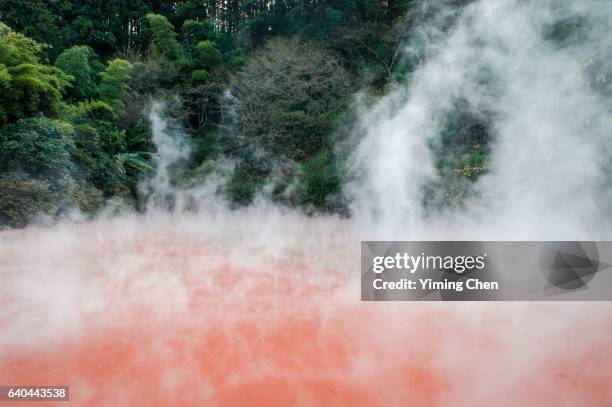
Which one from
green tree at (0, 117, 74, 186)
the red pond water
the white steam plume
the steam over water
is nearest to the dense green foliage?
green tree at (0, 117, 74, 186)

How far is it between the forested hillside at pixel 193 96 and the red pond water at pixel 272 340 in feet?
11.2

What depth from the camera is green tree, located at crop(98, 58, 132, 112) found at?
34.9ft

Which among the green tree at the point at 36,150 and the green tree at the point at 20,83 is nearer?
the green tree at the point at 36,150

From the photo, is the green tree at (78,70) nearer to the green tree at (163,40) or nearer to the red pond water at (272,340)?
the green tree at (163,40)

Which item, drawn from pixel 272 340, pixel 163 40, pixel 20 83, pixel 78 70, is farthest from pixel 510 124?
pixel 163 40

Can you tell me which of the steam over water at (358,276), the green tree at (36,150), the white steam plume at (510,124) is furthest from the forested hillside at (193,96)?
the white steam plume at (510,124)

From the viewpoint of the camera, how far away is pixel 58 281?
13.3ft

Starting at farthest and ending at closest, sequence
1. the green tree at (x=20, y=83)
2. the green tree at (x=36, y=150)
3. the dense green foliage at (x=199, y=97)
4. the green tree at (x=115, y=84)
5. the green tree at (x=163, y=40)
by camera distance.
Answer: the green tree at (x=163, y=40) → the green tree at (x=115, y=84) → the dense green foliage at (x=199, y=97) → the green tree at (x=20, y=83) → the green tree at (x=36, y=150)

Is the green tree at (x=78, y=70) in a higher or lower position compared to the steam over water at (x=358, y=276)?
higher

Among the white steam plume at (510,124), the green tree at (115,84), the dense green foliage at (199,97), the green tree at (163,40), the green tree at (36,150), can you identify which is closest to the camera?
the white steam plume at (510,124)

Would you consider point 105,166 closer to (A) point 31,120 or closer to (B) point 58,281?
(A) point 31,120

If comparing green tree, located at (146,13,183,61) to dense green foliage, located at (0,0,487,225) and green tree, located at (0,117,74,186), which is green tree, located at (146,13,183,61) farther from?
green tree, located at (0,117,74,186)

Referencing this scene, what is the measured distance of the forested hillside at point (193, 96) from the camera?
7293 mm

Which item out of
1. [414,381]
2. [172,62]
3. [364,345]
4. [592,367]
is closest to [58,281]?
[364,345]
